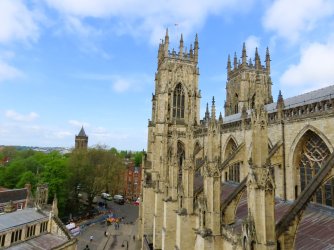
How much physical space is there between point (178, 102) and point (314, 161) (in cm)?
2511

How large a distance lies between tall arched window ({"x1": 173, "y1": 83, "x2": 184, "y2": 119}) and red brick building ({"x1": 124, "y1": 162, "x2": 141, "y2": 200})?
3994 cm

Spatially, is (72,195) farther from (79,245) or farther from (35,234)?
(35,234)

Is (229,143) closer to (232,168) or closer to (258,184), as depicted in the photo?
(232,168)

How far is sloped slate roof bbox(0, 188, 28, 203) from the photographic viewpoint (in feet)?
128

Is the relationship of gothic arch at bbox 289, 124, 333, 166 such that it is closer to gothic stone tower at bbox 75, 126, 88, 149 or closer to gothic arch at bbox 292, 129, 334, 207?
gothic arch at bbox 292, 129, 334, 207

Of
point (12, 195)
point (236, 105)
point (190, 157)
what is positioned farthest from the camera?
point (236, 105)

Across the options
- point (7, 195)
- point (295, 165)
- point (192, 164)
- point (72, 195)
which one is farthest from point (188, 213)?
point (72, 195)

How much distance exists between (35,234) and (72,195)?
96.0ft

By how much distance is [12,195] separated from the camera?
133 ft

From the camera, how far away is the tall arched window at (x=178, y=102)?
38750 mm

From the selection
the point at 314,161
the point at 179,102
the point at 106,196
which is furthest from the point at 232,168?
the point at 106,196

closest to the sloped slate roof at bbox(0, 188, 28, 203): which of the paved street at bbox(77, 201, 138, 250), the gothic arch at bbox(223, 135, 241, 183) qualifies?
the paved street at bbox(77, 201, 138, 250)

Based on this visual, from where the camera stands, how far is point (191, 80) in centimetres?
3944

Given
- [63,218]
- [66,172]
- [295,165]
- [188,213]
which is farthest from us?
[66,172]
